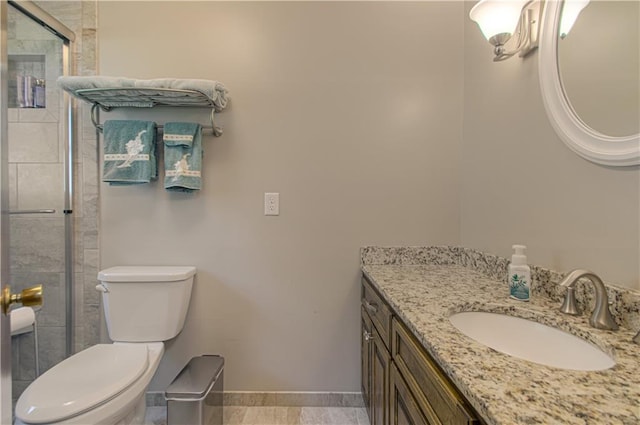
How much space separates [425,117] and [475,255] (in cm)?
77

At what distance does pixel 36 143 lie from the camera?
156 cm

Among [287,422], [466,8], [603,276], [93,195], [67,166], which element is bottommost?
[287,422]

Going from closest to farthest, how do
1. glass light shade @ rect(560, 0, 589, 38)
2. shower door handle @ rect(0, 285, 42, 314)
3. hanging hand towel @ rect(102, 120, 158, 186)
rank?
1. shower door handle @ rect(0, 285, 42, 314)
2. glass light shade @ rect(560, 0, 589, 38)
3. hanging hand towel @ rect(102, 120, 158, 186)

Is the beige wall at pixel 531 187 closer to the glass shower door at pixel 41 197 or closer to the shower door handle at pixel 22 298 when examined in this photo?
the shower door handle at pixel 22 298

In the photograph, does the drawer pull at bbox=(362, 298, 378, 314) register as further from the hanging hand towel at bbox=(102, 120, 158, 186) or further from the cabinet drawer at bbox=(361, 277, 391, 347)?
the hanging hand towel at bbox=(102, 120, 158, 186)

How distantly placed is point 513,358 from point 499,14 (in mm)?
1169

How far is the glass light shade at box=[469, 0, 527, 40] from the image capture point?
108cm

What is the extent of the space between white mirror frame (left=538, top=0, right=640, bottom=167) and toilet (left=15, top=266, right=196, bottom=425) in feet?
5.42

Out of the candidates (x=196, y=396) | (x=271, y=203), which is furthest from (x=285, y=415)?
(x=271, y=203)

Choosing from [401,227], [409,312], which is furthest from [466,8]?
[409,312]

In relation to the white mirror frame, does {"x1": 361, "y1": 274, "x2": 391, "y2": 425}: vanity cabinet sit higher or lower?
lower

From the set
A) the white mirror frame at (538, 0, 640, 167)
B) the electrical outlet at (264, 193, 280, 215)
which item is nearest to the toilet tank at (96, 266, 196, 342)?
the electrical outlet at (264, 193, 280, 215)

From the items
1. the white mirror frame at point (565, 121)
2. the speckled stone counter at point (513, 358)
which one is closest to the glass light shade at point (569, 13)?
the white mirror frame at point (565, 121)

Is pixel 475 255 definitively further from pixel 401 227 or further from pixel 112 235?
pixel 112 235
